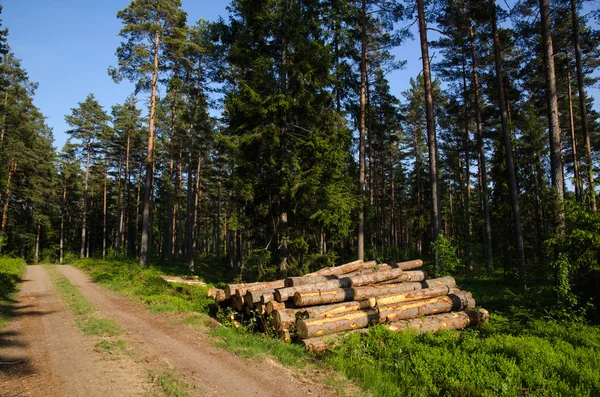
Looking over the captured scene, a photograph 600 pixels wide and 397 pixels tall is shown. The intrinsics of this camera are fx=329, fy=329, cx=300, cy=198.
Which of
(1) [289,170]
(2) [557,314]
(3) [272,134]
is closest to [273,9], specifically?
(3) [272,134]

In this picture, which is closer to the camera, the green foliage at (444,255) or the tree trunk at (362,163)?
the green foliage at (444,255)

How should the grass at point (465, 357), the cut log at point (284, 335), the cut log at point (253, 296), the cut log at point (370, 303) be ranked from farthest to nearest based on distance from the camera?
1. the cut log at point (253, 296)
2. the cut log at point (370, 303)
3. the cut log at point (284, 335)
4. the grass at point (465, 357)

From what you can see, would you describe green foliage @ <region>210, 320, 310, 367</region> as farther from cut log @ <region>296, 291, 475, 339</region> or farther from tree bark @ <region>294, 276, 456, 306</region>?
tree bark @ <region>294, 276, 456, 306</region>

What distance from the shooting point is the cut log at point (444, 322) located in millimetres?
9055

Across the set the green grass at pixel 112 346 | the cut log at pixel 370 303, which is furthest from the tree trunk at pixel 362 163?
the green grass at pixel 112 346

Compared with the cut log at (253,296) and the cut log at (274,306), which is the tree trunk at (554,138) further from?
the cut log at (253,296)

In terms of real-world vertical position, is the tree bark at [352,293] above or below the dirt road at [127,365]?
above

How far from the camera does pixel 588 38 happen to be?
18.4 metres

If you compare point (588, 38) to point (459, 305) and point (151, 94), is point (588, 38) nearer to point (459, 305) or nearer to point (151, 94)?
point (459, 305)

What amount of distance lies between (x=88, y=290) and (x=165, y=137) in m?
24.5

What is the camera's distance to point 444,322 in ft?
31.4

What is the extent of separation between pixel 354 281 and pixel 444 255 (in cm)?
470

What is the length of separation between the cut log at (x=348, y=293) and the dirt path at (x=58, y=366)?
4.43 meters

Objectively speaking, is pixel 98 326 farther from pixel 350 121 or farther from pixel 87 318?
pixel 350 121
